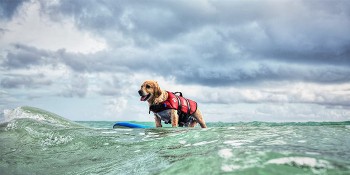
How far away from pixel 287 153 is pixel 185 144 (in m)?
1.82

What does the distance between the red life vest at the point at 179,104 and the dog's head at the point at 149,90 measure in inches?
13.5

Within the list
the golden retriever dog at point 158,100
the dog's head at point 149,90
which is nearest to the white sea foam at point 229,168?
the golden retriever dog at point 158,100

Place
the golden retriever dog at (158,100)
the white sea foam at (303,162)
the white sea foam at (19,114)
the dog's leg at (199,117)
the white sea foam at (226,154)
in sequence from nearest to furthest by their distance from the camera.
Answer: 1. the white sea foam at (303,162)
2. the white sea foam at (226,154)
3. the golden retriever dog at (158,100)
4. the dog's leg at (199,117)
5. the white sea foam at (19,114)

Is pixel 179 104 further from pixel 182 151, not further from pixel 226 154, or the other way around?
pixel 226 154

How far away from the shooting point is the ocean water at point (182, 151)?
2.56 metres

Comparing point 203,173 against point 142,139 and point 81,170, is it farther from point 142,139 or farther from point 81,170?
point 142,139

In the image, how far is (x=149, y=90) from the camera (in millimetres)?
9234

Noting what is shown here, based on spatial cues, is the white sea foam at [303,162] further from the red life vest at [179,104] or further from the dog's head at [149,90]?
the dog's head at [149,90]

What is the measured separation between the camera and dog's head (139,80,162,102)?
9219mm

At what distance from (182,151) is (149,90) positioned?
547 cm

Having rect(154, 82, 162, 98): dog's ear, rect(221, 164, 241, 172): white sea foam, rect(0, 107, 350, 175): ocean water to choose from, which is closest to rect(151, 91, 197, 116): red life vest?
rect(154, 82, 162, 98): dog's ear

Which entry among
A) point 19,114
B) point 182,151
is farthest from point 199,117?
point 182,151

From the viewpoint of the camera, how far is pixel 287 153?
2.77 metres

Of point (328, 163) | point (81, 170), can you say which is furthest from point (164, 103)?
point (328, 163)
